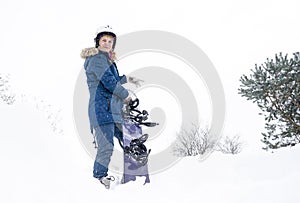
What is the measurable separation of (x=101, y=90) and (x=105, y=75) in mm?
239

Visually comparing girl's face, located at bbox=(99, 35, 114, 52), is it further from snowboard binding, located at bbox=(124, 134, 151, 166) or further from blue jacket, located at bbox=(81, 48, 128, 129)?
snowboard binding, located at bbox=(124, 134, 151, 166)


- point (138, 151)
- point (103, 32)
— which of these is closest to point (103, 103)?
point (138, 151)

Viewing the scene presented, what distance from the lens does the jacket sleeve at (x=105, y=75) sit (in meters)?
4.03

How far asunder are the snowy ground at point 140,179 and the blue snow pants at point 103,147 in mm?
162

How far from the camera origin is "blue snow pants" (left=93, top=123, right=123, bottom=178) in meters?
3.83

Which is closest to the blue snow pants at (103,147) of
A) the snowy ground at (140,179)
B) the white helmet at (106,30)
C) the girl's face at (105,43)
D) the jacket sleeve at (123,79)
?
the snowy ground at (140,179)

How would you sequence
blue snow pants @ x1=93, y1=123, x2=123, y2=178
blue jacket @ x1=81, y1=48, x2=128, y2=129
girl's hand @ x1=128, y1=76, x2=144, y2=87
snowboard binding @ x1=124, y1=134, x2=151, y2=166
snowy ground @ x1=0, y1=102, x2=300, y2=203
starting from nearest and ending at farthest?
snowy ground @ x1=0, y1=102, x2=300, y2=203, blue snow pants @ x1=93, y1=123, x2=123, y2=178, blue jacket @ x1=81, y1=48, x2=128, y2=129, snowboard binding @ x1=124, y1=134, x2=151, y2=166, girl's hand @ x1=128, y1=76, x2=144, y2=87

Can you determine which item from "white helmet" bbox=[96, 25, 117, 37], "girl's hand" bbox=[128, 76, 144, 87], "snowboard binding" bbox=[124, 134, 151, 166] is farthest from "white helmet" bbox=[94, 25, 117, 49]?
"snowboard binding" bbox=[124, 134, 151, 166]

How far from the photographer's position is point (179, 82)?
8.73 meters

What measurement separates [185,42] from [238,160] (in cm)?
608

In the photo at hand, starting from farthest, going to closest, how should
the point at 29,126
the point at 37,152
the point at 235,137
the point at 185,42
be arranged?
the point at 235,137 < the point at 185,42 < the point at 29,126 < the point at 37,152

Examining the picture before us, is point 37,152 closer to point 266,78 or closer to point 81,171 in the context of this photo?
point 81,171

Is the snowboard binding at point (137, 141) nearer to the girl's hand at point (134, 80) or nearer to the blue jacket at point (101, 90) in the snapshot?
the blue jacket at point (101, 90)

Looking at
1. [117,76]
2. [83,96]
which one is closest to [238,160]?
[117,76]
